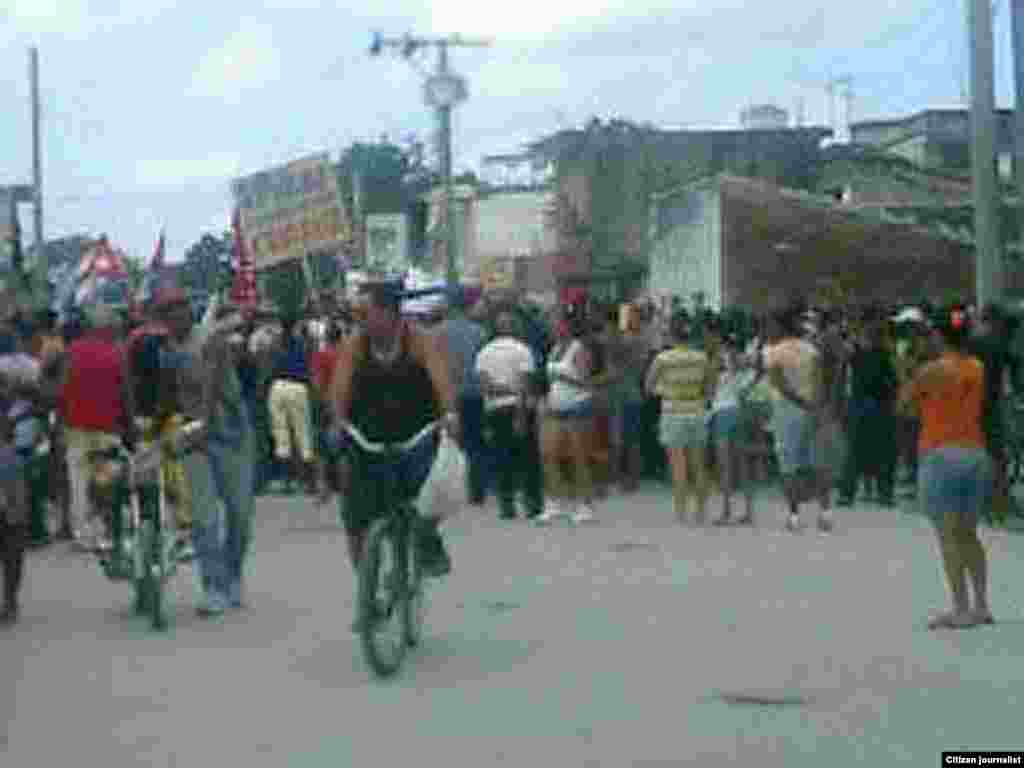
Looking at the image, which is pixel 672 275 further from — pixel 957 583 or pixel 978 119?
pixel 957 583

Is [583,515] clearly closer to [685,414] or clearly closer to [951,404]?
[685,414]

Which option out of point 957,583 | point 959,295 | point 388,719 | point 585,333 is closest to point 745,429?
point 585,333

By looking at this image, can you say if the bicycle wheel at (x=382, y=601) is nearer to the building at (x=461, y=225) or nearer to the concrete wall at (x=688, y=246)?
the concrete wall at (x=688, y=246)

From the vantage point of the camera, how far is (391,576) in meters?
12.3

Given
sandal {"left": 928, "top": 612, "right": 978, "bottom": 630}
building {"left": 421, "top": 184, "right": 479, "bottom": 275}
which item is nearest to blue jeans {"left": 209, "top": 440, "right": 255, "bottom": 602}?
sandal {"left": 928, "top": 612, "right": 978, "bottom": 630}

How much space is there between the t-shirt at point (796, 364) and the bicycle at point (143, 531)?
708cm

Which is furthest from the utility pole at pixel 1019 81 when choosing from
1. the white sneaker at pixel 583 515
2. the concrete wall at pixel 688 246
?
the concrete wall at pixel 688 246

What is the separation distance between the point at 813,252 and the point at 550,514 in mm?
33441

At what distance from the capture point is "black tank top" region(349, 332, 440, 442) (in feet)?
41.1

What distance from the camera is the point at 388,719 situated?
10.6m

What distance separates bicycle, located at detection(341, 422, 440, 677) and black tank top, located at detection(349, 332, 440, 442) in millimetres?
61

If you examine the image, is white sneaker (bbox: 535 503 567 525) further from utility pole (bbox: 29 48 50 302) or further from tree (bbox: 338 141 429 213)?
tree (bbox: 338 141 429 213)

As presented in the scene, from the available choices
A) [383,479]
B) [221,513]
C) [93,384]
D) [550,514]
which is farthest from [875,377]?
[383,479]

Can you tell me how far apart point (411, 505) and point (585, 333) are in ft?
31.1
